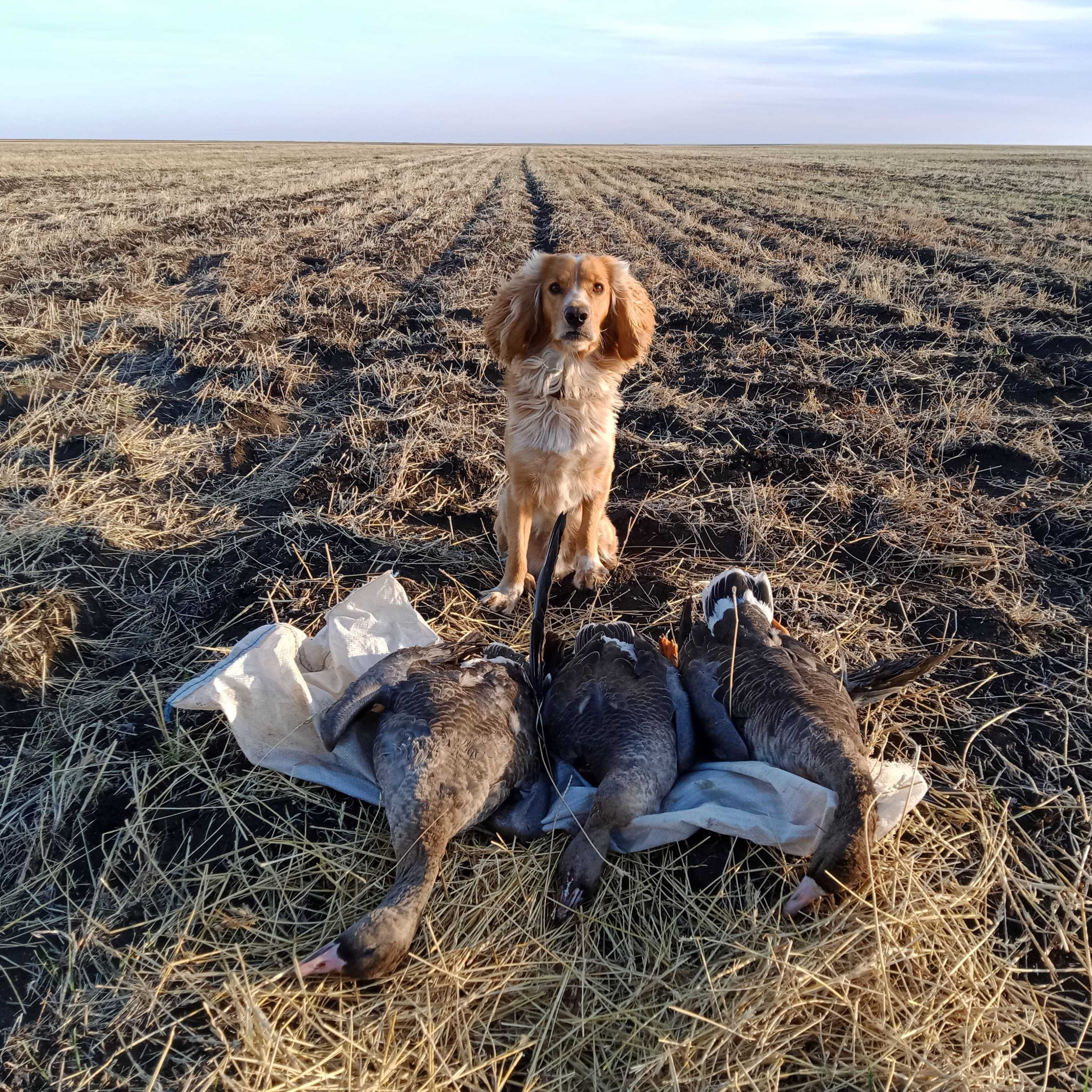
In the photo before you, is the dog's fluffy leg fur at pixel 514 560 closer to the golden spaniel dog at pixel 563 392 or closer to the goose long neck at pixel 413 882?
the golden spaniel dog at pixel 563 392

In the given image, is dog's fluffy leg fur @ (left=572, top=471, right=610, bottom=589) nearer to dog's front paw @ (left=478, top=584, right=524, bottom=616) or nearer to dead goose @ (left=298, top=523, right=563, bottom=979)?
dog's front paw @ (left=478, top=584, right=524, bottom=616)

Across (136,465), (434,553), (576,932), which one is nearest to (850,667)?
(576,932)

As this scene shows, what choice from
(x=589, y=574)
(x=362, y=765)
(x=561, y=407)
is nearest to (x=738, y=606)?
(x=589, y=574)

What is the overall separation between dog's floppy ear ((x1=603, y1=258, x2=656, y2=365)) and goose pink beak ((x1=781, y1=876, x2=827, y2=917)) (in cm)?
302

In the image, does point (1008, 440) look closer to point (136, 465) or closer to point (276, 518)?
point (276, 518)

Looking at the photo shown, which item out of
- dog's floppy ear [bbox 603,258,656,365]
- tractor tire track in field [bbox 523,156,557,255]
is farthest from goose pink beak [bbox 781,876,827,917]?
tractor tire track in field [bbox 523,156,557,255]

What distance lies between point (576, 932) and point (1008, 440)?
558 cm

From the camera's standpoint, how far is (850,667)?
3.82 metres

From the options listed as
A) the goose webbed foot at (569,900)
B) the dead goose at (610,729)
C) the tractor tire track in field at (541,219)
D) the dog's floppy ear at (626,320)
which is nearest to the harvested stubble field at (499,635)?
the goose webbed foot at (569,900)

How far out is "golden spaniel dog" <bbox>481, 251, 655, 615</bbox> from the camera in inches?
166

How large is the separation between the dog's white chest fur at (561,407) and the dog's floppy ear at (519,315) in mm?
134

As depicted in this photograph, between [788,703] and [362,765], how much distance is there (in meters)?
1.74

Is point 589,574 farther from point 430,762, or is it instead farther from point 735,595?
point 430,762

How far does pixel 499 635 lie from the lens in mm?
4227
